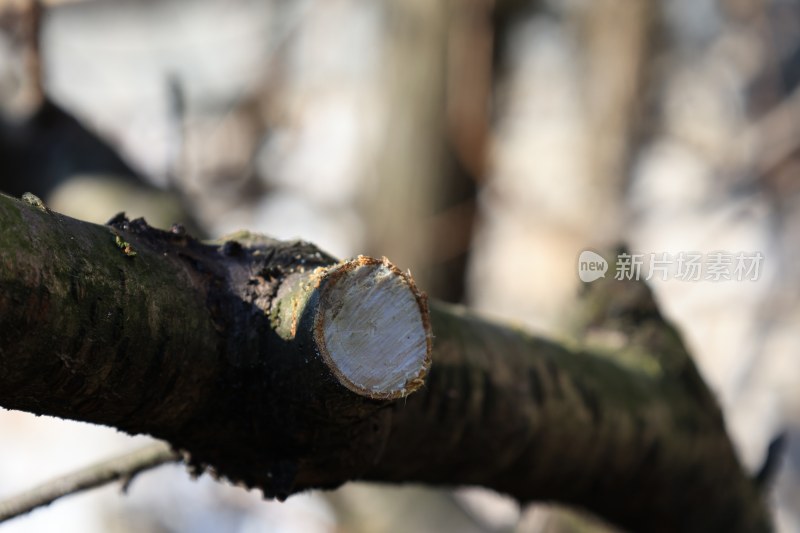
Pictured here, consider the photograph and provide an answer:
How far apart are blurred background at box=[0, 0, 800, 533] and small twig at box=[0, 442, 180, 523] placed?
0.80 metres

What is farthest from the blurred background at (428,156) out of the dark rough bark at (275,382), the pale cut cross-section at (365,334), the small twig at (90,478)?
the pale cut cross-section at (365,334)

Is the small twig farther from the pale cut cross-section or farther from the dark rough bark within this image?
the pale cut cross-section

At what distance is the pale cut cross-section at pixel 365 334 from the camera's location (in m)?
0.81

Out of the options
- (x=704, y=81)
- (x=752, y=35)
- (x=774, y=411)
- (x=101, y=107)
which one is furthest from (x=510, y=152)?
(x=101, y=107)

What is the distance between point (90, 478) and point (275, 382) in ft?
1.14

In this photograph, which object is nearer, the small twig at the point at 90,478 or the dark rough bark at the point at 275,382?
the dark rough bark at the point at 275,382

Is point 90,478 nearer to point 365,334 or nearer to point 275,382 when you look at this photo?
point 275,382

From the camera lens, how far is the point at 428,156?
10.2 ft

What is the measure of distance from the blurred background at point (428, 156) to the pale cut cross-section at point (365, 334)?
966 millimetres

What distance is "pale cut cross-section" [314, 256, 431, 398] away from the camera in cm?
81

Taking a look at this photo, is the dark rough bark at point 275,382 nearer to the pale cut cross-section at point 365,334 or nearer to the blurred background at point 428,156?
the pale cut cross-section at point 365,334

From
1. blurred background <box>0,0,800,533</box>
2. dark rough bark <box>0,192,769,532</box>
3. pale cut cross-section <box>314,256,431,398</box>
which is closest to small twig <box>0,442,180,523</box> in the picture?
dark rough bark <box>0,192,769,532</box>

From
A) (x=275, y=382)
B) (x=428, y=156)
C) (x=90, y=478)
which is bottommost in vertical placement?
(x=90, y=478)

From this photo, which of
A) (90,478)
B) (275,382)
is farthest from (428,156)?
(275,382)
